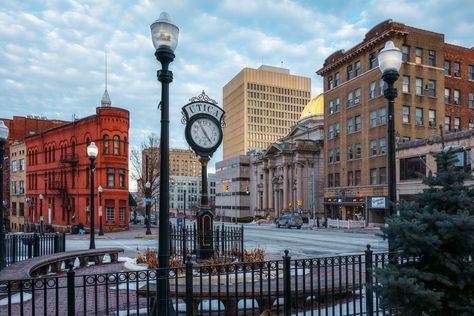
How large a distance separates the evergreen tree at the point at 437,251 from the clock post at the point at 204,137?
756 centimetres

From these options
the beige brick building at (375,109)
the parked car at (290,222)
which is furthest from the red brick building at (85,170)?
the beige brick building at (375,109)

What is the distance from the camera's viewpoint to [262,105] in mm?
159375

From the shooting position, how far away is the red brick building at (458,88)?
52250 mm

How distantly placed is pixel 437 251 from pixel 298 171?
69.3m

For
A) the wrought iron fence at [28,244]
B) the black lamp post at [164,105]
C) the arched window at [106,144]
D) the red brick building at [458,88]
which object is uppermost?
the red brick building at [458,88]

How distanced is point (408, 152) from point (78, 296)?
41442 millimetres

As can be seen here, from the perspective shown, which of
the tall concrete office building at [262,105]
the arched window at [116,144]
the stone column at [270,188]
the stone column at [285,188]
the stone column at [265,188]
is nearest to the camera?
the arched window at [116,144]

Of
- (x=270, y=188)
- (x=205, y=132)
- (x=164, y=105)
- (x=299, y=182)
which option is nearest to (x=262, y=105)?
(x=270, y=188)

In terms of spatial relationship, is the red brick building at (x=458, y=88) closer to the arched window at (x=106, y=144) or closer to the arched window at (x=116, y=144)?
the arched window at (x=116, y=144)

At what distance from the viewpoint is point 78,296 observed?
10.7 m

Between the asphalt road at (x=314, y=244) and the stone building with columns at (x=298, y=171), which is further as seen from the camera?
the stone building with columns at (x=298, y=171)

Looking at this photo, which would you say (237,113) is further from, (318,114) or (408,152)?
(408,152)

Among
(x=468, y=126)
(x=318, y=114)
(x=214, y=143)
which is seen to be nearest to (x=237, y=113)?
(x=318, y=114)

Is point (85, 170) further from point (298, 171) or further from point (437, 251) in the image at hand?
point (437, 251)
